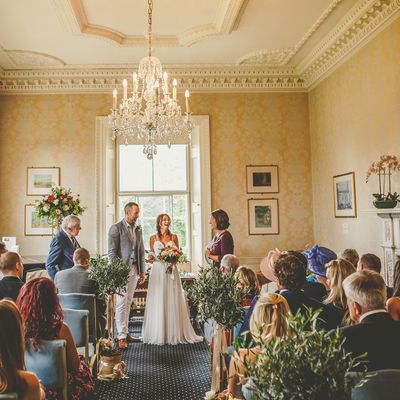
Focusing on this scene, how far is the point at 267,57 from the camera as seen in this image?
766cm

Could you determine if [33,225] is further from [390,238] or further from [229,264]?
[390,238]

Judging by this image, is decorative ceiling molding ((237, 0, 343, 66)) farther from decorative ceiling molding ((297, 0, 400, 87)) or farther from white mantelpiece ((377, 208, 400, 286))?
white mantelpiece ((377, 208, 400, 286))

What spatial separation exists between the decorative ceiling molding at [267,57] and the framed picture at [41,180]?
404 centimetres

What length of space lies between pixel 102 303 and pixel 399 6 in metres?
5.07

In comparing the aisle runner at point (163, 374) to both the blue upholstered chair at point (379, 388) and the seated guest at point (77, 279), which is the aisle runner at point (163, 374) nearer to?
the seated guest at point (77, 279)

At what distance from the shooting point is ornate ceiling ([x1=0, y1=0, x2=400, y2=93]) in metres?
5.82

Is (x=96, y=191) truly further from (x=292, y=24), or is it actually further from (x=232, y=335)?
(x=232, y=335)

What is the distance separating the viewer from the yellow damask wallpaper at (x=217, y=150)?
7.96m

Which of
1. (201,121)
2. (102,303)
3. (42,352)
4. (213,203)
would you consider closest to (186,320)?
(102,303)

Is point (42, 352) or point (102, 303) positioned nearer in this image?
point (42, 352)

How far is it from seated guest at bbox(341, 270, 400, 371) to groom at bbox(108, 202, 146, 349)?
11.9 feet

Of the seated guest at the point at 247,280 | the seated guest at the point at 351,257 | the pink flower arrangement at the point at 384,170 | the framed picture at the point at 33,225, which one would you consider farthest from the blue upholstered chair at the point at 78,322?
the framed picture at the point at 33,225

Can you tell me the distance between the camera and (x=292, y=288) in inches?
116

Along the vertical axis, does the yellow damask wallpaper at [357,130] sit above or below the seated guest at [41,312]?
above
